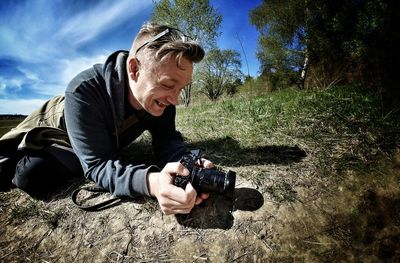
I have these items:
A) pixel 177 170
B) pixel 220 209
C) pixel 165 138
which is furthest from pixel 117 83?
pixel 220 209

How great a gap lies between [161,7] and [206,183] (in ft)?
80.5

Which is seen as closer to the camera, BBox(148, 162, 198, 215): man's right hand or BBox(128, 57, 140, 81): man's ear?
BBox(148, 162, 198, 215): man's right hand

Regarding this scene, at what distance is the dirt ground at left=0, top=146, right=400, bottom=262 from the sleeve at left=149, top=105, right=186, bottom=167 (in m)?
0.69

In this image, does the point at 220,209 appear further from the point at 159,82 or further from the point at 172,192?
the point at 159,82

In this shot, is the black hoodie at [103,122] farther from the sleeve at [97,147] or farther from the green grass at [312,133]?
the green grass at [312,133]

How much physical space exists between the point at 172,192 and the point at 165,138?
1.25 meters

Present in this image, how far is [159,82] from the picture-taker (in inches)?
76.6

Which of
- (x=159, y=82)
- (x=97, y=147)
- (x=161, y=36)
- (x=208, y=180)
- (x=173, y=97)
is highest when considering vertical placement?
(x=161, y=36)

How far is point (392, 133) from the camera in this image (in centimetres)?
256

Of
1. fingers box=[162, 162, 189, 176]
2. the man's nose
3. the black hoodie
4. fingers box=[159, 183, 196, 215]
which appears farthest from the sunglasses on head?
fingers box=[159, 183, 196, 215]

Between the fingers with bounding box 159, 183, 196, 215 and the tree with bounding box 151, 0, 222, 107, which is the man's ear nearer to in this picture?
the fingers with bounding box 159, 183, 196, 215

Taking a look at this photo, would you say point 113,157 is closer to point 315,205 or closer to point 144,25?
point 144,25

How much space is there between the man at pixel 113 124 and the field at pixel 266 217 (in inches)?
9.2

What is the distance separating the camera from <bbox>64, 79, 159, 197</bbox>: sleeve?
1.80m
